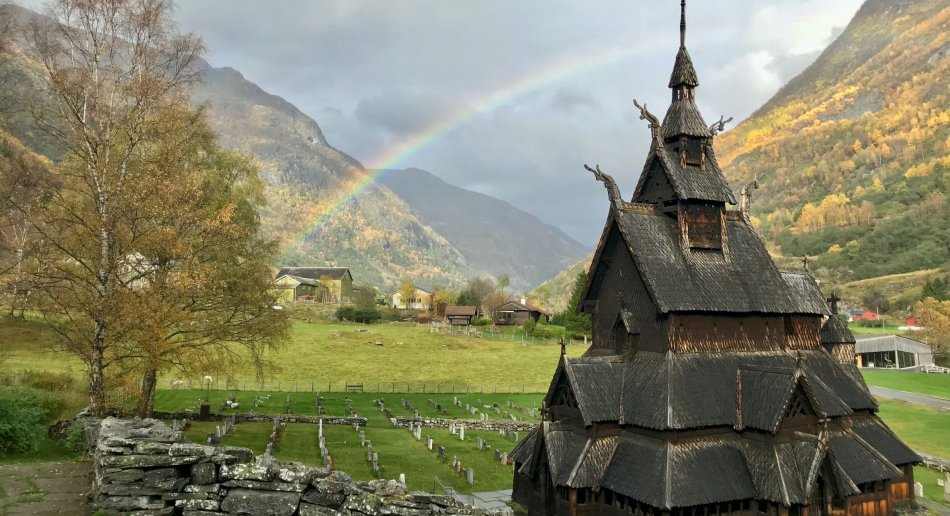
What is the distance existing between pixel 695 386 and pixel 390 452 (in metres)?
17.9

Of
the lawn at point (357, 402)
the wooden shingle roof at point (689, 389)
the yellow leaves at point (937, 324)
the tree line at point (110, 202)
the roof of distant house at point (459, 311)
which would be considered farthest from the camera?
the roof of distant house at point (459, 311)

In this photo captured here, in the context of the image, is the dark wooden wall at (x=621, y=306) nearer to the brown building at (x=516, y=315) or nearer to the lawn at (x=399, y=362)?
the lawn at (x=399, y=362)

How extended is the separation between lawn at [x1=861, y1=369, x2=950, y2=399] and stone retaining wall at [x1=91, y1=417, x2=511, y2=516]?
214ft

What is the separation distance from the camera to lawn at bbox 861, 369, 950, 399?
5812 centimetres

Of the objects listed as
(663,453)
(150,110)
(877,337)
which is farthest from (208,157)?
(877,337)

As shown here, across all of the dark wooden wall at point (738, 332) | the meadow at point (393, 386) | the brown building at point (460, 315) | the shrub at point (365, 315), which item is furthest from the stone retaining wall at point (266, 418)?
the brown building at point (460, 315)

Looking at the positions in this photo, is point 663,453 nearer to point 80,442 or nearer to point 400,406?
point 80,442

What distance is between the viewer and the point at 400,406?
47812mm

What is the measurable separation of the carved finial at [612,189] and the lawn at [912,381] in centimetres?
5374

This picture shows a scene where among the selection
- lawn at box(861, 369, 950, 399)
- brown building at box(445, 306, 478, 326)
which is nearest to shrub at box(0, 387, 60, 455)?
lawn at box(861, 369, 950, 399)

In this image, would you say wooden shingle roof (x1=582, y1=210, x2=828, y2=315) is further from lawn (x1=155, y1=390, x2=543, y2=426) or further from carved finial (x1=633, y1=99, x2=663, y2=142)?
lawn (x1=155, y1=390, x2=543, y2=426)

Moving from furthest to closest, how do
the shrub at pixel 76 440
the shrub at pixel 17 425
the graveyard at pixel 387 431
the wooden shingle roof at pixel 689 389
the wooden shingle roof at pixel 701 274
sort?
the graveyard at pixel 387 431, the wooden shingle roof at pixel 701 274, the wooden shingle roof at pixel 689 389, the shrub at pixel 76 440, the shrub at pixel 17 425

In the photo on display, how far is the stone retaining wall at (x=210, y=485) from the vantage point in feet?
33.5

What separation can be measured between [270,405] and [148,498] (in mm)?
34711
